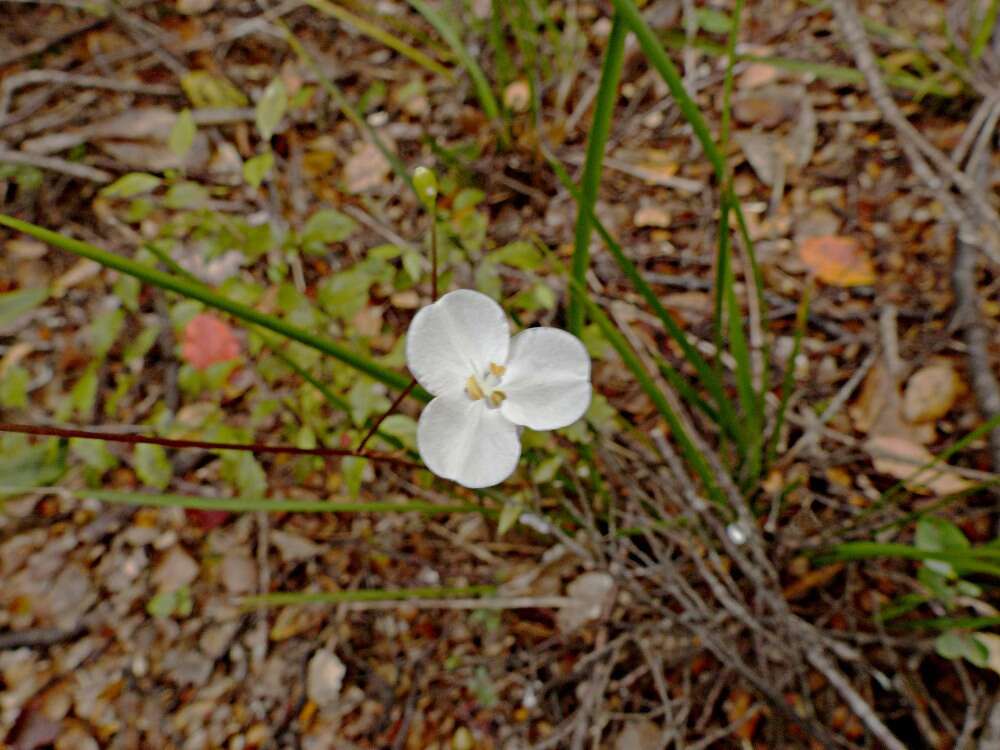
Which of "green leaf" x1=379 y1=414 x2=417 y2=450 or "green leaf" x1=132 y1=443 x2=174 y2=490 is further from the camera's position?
"green leaf" x1=132 y1=443 x2=174 y2=490

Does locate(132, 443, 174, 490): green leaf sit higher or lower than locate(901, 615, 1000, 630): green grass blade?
lower

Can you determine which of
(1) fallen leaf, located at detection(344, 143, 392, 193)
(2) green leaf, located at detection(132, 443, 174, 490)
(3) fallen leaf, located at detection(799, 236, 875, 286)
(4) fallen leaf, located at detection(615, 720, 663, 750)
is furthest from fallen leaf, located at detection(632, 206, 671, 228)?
(2) green leaf, located at detection(132, 443, 174, 490)

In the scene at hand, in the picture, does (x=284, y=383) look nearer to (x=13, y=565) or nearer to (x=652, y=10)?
(x=13, y=565)

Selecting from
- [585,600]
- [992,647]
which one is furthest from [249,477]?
[992,647]

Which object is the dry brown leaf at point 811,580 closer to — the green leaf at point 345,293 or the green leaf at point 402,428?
the green leaf at point 402,428

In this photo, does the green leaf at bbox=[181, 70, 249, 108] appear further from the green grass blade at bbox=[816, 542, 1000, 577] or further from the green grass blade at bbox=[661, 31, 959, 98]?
the green grass blade at bbox=[816, 542, 1000, 577]

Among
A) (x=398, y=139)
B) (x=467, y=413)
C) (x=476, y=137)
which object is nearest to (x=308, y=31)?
(x=398, y=139)
